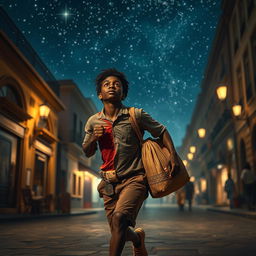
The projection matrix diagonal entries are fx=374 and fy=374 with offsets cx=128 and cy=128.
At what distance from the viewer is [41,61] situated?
18.6 meters

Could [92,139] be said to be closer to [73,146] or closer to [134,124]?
[134,124]

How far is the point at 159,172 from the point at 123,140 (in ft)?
1.37

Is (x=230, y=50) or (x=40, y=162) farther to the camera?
(x=230, y=50)

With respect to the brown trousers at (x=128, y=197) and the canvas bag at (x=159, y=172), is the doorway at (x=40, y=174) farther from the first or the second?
the canvas bag at (x=159, y=172)

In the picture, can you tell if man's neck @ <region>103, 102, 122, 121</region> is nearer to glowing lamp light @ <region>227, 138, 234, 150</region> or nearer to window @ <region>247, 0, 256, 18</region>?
window @ <region>247, 0, 256, 18</region>

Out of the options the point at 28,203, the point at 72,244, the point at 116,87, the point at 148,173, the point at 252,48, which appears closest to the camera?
the point at 148,173

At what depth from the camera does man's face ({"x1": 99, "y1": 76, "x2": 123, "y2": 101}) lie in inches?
127

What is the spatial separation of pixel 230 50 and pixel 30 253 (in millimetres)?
20074

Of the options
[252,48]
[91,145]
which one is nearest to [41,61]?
[252,48]

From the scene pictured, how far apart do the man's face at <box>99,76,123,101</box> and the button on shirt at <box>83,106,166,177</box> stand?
0.14 metres

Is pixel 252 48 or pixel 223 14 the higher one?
pixel 223 14

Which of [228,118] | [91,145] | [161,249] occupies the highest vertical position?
[228,118]

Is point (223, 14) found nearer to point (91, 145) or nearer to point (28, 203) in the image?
point (28, 203)

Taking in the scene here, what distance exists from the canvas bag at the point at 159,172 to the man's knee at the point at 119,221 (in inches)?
13.4
